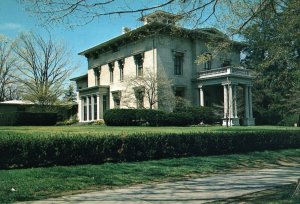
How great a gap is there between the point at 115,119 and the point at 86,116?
684 inches

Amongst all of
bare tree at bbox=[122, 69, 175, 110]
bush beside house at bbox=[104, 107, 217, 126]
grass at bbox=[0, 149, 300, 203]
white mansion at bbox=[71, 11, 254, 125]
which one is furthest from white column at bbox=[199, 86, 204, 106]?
grass at bbox=[0, 149, 300, 203]

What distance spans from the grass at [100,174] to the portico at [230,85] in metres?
23.1

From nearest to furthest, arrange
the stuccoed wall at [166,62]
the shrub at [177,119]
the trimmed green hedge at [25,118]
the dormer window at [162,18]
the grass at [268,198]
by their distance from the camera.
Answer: the grass at [268,198] → the dormer window at [162,18] → the shrub at [177,119] → the stuccoed wall at [166,62] → the trimmed green hedge at [25,118]

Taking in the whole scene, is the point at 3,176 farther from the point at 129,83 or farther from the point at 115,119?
the point at 129,83

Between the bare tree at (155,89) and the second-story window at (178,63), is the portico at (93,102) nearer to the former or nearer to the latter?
the bare tree at (155,89)

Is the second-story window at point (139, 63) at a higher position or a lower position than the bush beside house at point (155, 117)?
higher

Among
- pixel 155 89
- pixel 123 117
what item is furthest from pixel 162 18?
pixel 155 89

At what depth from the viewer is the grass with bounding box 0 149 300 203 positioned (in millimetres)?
9133

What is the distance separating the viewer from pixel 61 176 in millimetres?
10680

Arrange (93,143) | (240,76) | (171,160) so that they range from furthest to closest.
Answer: (240,76) → (171,160) → (93,143)

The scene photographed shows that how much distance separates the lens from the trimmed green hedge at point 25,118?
43.0 meters

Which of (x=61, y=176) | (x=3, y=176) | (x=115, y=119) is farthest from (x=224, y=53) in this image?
(x=115, y=119)

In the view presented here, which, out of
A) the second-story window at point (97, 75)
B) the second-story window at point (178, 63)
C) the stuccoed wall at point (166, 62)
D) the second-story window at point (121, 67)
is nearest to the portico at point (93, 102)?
the stuccoed wall at point (166, 62)

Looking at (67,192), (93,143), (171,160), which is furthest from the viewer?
(171,160)
